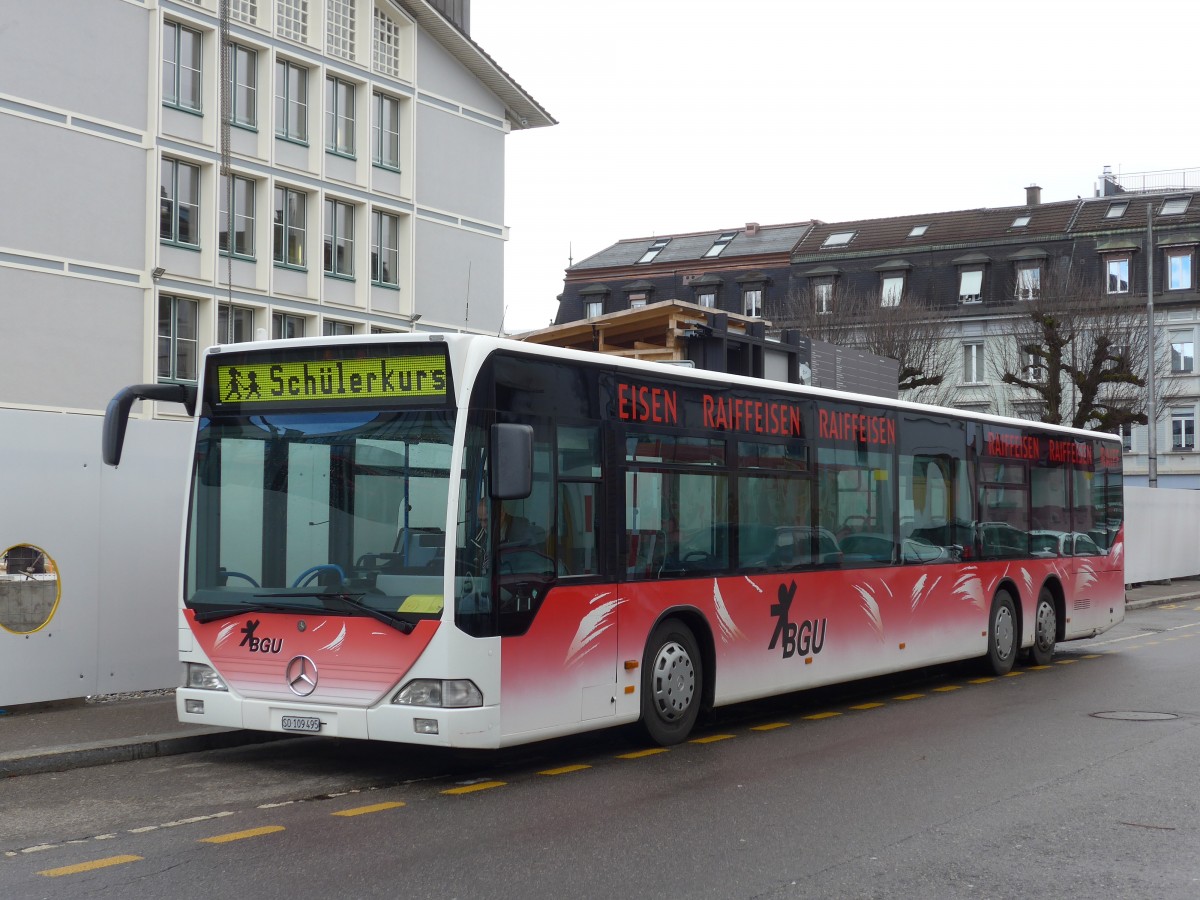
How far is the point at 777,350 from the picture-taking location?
2095 centimetres

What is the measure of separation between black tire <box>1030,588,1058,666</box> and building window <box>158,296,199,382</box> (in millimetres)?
24174

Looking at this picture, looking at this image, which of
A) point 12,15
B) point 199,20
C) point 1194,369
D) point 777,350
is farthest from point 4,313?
point 1194,369

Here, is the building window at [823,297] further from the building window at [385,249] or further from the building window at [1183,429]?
the building window at [385,249]

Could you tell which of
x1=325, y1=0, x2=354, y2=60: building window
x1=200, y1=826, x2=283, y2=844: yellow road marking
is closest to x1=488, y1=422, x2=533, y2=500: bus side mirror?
x1=200, y1=826, x2=283, y2=844: yellow road marking

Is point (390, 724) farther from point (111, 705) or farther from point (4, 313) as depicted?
point (4, 313)

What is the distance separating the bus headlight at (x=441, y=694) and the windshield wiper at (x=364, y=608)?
0.34 meters

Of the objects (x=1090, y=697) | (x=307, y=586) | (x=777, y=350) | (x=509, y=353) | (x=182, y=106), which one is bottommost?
(x=1090, y=697)

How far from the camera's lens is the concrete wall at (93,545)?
1186 centimetres

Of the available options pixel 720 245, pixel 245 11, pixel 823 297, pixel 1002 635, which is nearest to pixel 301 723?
pixel 1002 635

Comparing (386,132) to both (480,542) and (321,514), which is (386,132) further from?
(480,542)

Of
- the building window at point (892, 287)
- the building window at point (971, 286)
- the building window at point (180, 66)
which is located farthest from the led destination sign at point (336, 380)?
the building window at point (971, 286)

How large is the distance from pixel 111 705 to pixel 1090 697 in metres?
9.11

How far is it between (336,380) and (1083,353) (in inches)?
1680

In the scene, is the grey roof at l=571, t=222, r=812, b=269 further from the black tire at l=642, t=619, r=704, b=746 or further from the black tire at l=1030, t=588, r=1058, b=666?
the black tire at l=642, t=619, r=704, b=746
